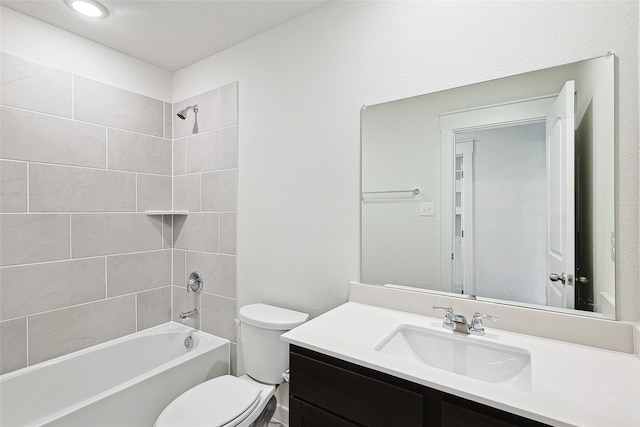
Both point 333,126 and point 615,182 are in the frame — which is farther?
point 333,126

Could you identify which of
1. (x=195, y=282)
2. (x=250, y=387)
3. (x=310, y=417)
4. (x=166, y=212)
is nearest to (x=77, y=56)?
(x=166, y=212)

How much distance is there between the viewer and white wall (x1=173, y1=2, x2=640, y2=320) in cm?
104

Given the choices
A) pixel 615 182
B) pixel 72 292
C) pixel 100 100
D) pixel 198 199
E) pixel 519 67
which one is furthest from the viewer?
pixel 198 199

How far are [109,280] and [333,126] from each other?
1.81 m

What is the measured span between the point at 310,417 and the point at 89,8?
2.28 m

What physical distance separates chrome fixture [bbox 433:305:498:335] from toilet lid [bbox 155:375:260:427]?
3.18ft

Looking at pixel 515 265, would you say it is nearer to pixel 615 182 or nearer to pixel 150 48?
pixel 615 182

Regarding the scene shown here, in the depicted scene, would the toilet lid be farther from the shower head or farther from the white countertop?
the shower head

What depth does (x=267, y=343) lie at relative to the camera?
1607mm

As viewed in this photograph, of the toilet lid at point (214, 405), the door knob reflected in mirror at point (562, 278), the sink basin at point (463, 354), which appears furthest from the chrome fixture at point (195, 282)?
the door knob reflected in mirror at point (562, 278)

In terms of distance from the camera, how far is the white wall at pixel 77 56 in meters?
1.69

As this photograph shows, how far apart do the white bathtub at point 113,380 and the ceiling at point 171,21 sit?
6.53ft

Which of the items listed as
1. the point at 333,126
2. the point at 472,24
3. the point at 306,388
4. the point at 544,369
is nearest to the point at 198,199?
the point at 333,126

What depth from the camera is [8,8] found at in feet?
5.43
